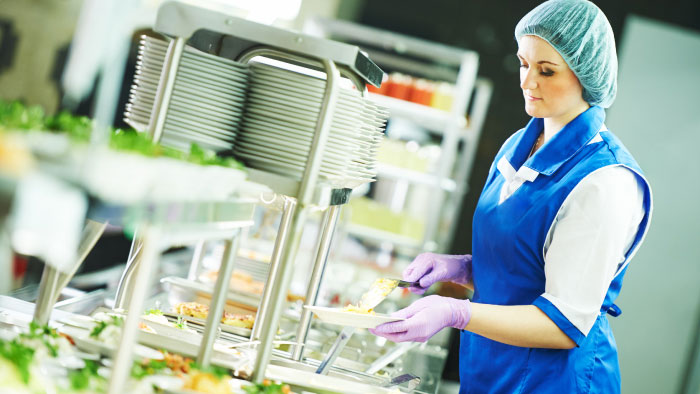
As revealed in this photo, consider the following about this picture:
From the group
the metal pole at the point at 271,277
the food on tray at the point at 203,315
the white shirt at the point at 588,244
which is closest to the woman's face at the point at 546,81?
the white shirt at the point at 588,244

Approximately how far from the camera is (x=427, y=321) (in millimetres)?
1849

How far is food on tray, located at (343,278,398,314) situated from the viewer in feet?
6.28

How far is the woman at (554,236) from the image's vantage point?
1.81 meters

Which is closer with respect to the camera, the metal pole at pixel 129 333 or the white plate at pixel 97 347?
the metal pole at pixel 129 333

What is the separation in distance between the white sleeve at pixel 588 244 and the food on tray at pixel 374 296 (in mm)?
434

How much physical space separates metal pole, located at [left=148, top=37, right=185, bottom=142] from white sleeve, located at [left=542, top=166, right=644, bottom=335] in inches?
40.7

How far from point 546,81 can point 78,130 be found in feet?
4.34

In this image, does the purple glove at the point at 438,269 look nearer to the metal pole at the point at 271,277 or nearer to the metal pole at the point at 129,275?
the metal pole at the point at 271,277

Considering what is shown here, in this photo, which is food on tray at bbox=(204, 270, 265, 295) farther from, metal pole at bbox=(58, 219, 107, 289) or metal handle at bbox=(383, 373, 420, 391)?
metal pole at bbox=(58, 219, 107, 289)

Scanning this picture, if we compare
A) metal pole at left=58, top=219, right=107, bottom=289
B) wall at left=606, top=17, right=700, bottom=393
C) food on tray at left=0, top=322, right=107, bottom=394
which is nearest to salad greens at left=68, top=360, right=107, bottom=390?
food on tray at left=0, top=322, right=107, bottom=394

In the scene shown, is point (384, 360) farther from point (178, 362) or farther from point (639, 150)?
point (639, 150)

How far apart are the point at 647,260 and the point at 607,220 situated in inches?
152

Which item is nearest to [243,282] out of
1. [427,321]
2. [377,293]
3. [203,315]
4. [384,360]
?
[203,315]

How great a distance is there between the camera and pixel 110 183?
1.11 meters
